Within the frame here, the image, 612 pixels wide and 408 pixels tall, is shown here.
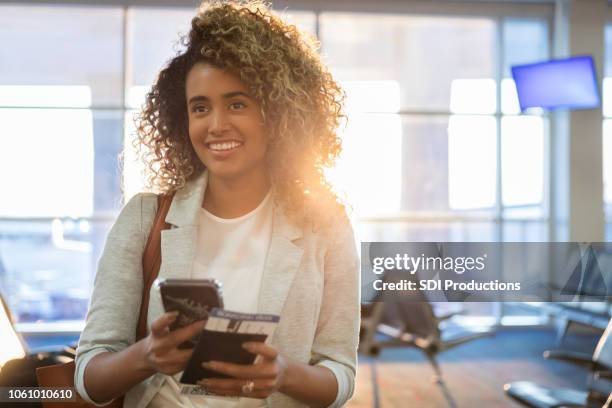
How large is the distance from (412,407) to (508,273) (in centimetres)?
249

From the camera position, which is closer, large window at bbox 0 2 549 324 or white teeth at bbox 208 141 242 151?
white teeth at bbox 208 141 242 151

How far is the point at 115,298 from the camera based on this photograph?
123 cm

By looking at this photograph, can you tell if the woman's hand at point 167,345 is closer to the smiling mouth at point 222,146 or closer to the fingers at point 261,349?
the fingers at point 261,349

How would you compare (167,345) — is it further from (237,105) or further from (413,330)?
(413,330)

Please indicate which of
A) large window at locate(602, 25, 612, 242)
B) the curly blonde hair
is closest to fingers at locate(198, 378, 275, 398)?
the curly blonde hair

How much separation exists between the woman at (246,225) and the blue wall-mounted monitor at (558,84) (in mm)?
5838

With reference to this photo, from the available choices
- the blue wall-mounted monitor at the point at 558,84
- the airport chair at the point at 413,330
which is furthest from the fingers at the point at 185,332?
the blue wall-mounted monitor at the point at 558,84

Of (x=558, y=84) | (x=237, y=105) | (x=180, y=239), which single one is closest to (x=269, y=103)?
(x=237, y=105)

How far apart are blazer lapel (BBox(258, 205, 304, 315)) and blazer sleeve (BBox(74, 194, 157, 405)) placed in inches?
9.1

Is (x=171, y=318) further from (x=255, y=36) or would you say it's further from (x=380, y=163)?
(x=380, y=163)

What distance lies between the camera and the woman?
1238mm

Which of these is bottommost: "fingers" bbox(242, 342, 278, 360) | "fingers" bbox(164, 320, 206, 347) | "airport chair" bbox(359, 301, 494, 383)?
"airport chair" bbox(359, 301, 494, 383)

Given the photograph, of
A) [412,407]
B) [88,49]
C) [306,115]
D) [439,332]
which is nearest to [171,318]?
[306,115]

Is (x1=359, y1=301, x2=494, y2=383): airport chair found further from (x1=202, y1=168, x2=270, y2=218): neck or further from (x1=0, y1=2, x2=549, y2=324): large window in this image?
(x1=202, y1=168, x2=270, y2=218): neck
